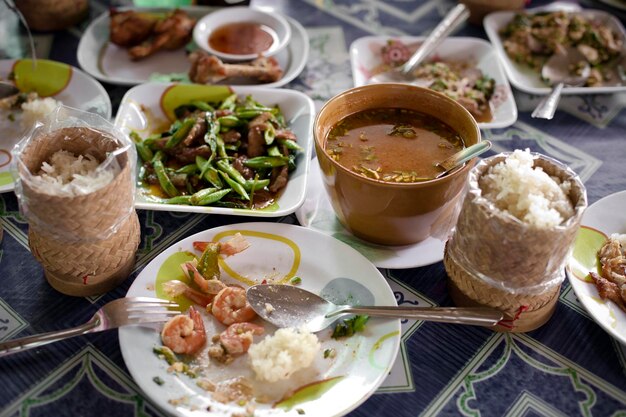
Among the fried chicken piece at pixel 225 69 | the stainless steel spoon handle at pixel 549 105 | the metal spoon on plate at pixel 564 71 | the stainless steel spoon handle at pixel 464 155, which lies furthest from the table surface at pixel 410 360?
the fried chicken piece at pixel 225 69

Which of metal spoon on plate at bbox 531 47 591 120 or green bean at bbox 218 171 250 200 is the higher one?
metal spoon on plate at bbox 531 47 591 120

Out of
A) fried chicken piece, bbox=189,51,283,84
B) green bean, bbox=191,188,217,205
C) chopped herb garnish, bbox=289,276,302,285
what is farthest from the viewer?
fried chicken piece, bbox=189,51,283,84

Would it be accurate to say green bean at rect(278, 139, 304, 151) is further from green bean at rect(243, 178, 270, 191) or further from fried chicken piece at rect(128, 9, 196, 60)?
fried chicken piece at rect(128, 9, 196, 60)

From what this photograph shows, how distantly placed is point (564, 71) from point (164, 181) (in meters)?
2.06

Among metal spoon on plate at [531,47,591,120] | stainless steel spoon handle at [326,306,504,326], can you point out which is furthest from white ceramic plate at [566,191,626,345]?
metal spoon on plate at [531,47,591,120]

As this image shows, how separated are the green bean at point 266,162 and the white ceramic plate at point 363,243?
5.3 inches

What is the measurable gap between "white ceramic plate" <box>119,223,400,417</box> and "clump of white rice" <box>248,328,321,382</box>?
0.05 metres

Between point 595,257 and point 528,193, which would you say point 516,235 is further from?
point 595,257

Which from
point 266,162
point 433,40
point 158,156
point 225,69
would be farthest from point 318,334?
point 433,40

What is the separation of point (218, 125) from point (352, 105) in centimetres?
59

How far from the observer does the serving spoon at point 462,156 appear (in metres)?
1.92

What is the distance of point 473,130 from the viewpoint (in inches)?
82.8

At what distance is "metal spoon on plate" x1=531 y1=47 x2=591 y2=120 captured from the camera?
9.59 feet

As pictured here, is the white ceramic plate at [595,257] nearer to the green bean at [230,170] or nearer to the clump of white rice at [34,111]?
the green bean at [230,170]
